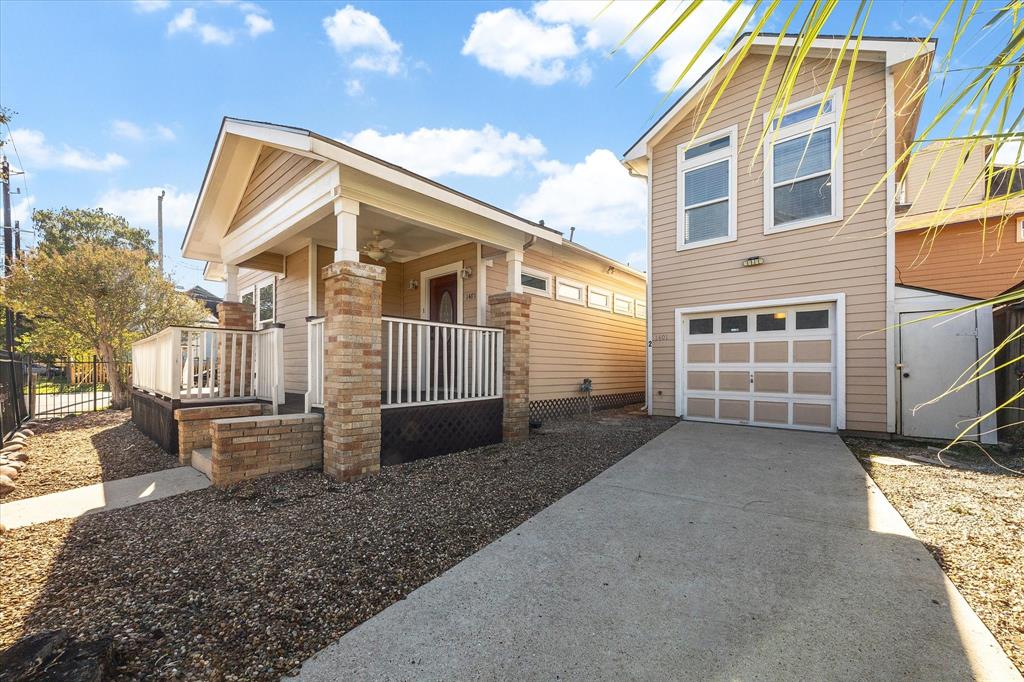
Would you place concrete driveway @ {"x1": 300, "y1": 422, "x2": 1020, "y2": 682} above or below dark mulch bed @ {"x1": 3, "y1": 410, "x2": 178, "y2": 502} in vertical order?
above

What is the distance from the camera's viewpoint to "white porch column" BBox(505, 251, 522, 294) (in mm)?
6371

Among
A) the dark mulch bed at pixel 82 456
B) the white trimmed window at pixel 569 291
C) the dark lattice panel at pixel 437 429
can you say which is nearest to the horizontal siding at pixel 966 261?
the white trimmed window at pixel 569 291

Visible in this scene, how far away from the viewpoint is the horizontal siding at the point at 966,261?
8062mm

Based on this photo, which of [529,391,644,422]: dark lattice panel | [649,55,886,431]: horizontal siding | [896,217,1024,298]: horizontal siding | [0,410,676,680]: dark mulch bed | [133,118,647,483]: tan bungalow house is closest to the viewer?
[0,410,676,680]: dark mulch bed

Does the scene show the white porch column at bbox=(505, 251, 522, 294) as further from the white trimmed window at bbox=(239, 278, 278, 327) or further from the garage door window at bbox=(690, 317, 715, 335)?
the white trimmed window at bbox=(239, 278, 278, 327)

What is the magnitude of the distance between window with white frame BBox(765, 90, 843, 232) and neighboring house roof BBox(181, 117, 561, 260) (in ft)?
12.2

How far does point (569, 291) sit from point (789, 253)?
3.92 m

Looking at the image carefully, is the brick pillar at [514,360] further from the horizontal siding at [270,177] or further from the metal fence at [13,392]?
the metal fence at [13,392]


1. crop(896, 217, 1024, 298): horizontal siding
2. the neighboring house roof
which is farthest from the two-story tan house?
the neighboring house roof

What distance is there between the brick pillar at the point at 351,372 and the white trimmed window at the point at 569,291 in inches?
194

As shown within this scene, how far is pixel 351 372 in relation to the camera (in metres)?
4.34

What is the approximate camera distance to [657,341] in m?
8.32

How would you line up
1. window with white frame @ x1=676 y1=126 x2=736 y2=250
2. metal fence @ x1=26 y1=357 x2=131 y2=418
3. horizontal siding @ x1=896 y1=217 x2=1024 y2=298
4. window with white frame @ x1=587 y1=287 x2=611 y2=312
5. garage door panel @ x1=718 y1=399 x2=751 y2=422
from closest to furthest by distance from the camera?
1. garage door panel @ x1=718 y1=399 x2=751 y2=422
2. window with white frame @ x1=676 y1=126 x2=736 y2=250
3. horizontal siding @ x1=896 y1=217 x2=1024 y2=298
4. metal fence @ x1=26 y1=357 x2=131 y2=418
5. window with white frame @ x1=587 y1=287 x2=611 y2=312

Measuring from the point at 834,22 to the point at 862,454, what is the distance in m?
5.83
